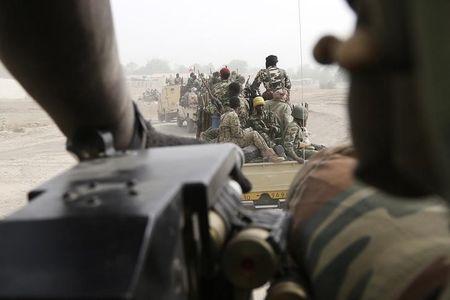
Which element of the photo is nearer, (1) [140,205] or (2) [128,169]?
(1) [140,205]

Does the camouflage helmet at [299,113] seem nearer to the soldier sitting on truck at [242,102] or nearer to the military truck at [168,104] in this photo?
the soldier sitting on truck at [242,102]

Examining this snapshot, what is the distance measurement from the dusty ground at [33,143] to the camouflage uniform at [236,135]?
0.85 meters

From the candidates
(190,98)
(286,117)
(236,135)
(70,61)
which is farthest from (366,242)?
(190,98)

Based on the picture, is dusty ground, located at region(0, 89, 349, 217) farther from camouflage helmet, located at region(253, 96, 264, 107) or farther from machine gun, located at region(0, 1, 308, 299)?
machine gun, located at region(0, 1, 308, 299)

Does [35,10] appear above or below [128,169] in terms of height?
above

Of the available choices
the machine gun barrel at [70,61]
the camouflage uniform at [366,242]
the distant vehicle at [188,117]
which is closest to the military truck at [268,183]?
the machine gun barrel at [70,61]

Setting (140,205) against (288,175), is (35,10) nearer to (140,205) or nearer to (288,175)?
(140,205)

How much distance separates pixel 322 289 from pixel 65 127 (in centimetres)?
71

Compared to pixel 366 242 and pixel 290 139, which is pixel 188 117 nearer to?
pixel 290 139

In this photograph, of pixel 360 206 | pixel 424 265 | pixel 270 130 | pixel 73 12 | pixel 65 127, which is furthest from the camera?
pixel 270 130

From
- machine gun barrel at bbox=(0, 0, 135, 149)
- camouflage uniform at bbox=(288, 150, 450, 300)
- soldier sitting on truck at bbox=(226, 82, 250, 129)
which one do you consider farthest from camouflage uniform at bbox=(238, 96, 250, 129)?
camouflage uniform at bbox=(288, 150, 450, 300)

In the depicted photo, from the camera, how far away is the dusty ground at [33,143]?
10.4 m

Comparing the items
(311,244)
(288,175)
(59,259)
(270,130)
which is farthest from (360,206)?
(270,130)

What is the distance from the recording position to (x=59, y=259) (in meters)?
0.75
